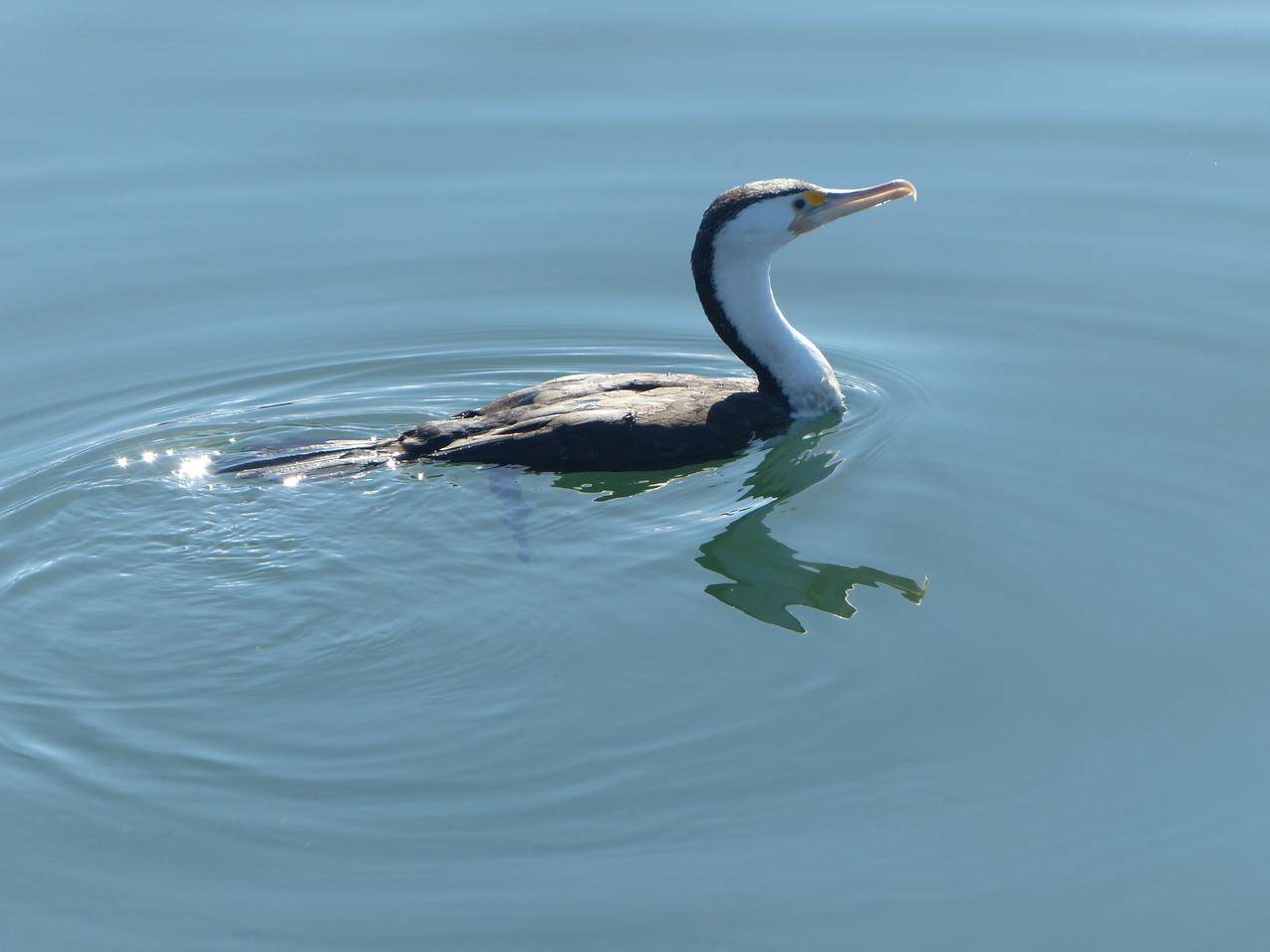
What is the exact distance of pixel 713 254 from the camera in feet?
30.2

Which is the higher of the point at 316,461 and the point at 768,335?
the point at 768,335

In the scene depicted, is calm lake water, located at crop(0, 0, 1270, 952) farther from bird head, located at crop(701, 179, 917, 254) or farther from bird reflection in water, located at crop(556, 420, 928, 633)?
bird head, located at crop(701, 179, 917, 254)

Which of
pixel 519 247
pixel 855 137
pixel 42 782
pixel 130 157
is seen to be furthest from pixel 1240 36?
pixel 42 782

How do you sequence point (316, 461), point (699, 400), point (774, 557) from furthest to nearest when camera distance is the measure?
point (699, 400), point (316, 461), point (774, 557)

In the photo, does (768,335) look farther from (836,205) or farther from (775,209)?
(836,205)

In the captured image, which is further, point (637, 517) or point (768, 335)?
point (768, 335)

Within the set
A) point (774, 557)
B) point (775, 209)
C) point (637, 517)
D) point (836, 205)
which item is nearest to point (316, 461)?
point (637, 517)

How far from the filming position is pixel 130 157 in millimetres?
12406

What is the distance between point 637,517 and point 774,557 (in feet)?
2.26

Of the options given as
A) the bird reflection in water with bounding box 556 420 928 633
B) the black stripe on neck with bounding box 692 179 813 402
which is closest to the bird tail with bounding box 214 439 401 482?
the bird reflection in water with bounding box 556 420 928 633

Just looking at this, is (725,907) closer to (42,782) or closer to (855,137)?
(42,782)

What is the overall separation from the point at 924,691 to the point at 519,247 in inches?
213

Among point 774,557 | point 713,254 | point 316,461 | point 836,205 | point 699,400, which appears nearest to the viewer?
point 774,557

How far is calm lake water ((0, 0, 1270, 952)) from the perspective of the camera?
5.90m
